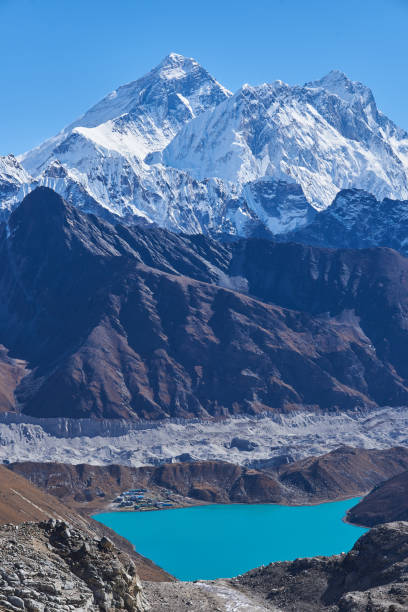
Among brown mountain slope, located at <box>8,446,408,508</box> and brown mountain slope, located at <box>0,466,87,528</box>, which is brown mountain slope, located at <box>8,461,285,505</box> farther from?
brown mountain slope, located at <box>0,466,87,528</box>

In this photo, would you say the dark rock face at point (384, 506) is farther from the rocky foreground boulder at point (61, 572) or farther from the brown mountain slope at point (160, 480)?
the rocky foreground boulder at point (61, 572)

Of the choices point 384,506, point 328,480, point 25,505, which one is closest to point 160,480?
point 328,480

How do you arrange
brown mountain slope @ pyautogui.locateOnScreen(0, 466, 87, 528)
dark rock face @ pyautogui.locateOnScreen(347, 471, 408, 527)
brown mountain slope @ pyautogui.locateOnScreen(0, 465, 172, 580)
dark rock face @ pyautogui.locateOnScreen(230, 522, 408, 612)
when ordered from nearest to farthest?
dark rock face @ pyautogui.locateOnScreen(230, 522, 408, 612)
brown mountain slope @ pyautogui.locateOnScreen(0, 465, 172, 580)
brown mountain slope @ pyautogui.locateOnScreen(0, 466, 87, 528)
dark rock face @ pyautogui.locateOnScreen(347, 471, 408, 527)

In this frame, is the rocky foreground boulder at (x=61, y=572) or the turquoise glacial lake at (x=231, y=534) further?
the turquoise glacial lake at (x=231, y=534)

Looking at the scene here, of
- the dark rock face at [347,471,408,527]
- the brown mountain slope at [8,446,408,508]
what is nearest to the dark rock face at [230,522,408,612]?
the dark rock face at [347,471,408,527]

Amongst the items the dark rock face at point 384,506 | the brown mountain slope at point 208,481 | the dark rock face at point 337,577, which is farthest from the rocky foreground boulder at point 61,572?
the brown mountain slope at point 208,481

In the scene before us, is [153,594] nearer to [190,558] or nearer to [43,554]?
[43,554]

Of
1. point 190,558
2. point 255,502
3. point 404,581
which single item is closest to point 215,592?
point 404,581
